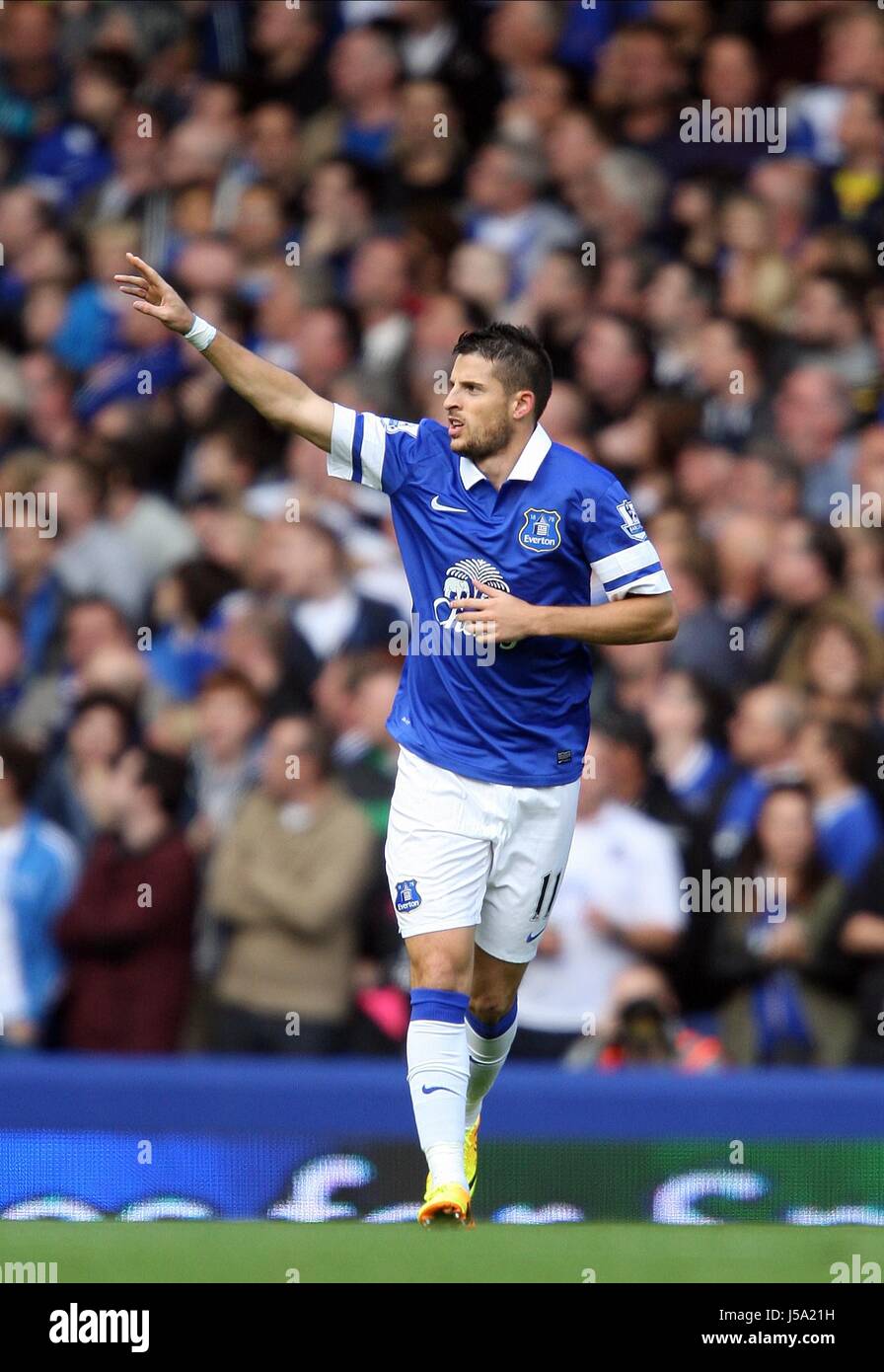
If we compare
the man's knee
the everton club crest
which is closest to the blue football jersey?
the everton club crest

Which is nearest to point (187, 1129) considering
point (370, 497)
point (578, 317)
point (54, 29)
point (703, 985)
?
point (703, 985)

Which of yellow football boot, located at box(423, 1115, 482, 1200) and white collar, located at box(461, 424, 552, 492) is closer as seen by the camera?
white collar, located at box(461, 424, 552, 492)

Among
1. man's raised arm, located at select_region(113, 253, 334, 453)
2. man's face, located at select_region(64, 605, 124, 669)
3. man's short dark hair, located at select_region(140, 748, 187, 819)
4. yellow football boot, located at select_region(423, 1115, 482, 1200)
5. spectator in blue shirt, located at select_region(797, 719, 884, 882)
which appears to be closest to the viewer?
man's raised arm, located at select_region(113, 253, 334, 453)

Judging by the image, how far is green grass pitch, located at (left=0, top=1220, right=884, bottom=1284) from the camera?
6.25 metres

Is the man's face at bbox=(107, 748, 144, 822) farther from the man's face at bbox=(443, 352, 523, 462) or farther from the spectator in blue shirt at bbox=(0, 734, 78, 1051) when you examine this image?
the man's face at bbox=(443, 352, 523, 462)

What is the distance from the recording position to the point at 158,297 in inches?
249

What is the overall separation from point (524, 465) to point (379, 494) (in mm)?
4425

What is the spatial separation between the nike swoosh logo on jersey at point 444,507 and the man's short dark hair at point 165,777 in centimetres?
302

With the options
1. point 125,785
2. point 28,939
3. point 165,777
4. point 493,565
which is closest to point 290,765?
point 165,777

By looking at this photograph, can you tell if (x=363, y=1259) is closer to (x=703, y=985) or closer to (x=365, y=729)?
A: (x=703, y=985)

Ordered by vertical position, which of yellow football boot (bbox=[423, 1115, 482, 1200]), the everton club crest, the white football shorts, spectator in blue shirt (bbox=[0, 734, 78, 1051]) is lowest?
yellow football boot (bbox=[423, 1115, 482, 1200])

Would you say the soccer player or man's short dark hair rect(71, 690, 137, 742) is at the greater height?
man's short dark hair rect(71, 690, 137, 742)

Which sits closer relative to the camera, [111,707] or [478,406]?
[478,406]

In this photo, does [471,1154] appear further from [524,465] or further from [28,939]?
[28,939]
